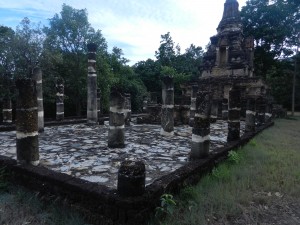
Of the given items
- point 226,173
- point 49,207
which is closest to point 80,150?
point 49,207

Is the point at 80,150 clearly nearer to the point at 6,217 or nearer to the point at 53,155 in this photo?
the point at 53,155

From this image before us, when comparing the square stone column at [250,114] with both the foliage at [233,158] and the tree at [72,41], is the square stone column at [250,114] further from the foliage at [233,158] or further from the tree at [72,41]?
the tree at [72,41]

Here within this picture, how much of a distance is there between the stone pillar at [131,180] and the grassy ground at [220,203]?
0.47 m

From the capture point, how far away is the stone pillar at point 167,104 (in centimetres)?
985

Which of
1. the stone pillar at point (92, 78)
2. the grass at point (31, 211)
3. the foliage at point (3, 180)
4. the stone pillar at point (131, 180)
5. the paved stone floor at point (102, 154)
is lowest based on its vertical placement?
the grass at point (31, 211)

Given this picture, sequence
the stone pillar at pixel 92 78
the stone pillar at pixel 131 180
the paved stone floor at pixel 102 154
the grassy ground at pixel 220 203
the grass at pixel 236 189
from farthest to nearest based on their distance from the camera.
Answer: the stone pillar at pixel 92 78 < the paved stone floor at pixel 102 154 < the grass at pixel 236 189 < the grassy ground at pixel 220 203 < the stone pillar at pixel 131 180

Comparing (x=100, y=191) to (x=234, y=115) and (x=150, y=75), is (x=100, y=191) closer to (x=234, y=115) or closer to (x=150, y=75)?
(x=234, y=115)

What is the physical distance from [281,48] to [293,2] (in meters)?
5.42

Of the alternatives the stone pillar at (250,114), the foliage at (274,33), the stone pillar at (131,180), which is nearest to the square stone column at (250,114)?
the stone pillar at (250,114)

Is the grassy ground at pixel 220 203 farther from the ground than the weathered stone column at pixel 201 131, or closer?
closer

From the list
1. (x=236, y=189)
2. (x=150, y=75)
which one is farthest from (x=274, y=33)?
(x=236, y=189)

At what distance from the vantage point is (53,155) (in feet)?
21.5

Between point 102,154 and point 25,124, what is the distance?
204cm

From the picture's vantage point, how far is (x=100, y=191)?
13.1ft
